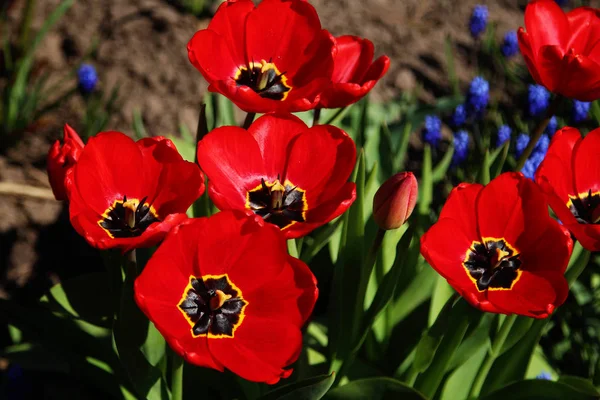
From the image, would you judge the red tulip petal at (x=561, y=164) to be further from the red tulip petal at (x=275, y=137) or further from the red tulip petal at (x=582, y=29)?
the red tulip petal at (x=275, y=137)

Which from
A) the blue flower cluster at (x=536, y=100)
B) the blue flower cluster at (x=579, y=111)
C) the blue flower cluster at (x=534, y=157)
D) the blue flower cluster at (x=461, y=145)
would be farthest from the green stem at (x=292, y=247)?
the blue flower cluster at (x=579, y=111)

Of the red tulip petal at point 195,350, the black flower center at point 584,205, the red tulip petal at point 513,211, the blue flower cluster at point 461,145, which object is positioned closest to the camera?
the red tulip petal at point 195,350

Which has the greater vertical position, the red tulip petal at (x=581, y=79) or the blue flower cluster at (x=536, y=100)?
the red tulip petal at (x=581, y=79)

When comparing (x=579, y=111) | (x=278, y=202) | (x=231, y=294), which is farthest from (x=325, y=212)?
(x=579, y=111)

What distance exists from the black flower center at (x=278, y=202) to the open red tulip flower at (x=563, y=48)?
21.7 inches

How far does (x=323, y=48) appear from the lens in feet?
4.48

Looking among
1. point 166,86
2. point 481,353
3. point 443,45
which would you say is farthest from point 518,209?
point 443,45

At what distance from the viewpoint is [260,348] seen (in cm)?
112

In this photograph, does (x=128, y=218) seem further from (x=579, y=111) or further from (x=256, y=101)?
(x=579, y=111)

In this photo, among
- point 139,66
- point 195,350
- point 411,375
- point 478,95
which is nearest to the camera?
point 195,350

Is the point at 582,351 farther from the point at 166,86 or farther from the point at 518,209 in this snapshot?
the point at 166,86

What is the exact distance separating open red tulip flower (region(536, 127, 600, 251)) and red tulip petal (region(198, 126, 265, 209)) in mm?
494

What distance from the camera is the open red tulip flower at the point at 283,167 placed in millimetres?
1181

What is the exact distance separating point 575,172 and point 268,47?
2.15ft
